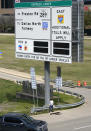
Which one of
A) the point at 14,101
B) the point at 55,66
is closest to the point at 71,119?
the point at 14,101

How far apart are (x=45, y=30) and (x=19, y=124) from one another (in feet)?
36.6

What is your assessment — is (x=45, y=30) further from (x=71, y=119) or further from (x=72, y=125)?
(x=72, y=125)

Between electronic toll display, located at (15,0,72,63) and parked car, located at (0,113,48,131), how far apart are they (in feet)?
28.1

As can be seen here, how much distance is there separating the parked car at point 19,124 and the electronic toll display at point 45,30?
856cm

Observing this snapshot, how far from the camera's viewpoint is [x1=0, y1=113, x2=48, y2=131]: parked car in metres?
22.7

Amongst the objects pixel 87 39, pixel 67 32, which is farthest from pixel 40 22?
pixel 87 39

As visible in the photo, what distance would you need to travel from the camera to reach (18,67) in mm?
65312

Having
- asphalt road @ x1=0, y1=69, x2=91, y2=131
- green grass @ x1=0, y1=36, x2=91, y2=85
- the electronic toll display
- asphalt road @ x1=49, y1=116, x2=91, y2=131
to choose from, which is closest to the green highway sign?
the electronic toll display

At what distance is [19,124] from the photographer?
905 inches

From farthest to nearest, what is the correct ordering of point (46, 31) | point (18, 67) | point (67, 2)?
point (18, 67), point (46, 31), point (67, 2)

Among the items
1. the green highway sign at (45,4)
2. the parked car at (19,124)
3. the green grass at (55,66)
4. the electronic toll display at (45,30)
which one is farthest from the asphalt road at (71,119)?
the green grass at (55,66)

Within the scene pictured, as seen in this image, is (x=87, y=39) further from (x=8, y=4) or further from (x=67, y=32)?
(x=67, y=32)

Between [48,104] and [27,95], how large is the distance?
554 centimetres

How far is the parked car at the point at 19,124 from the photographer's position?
22.7 metres
